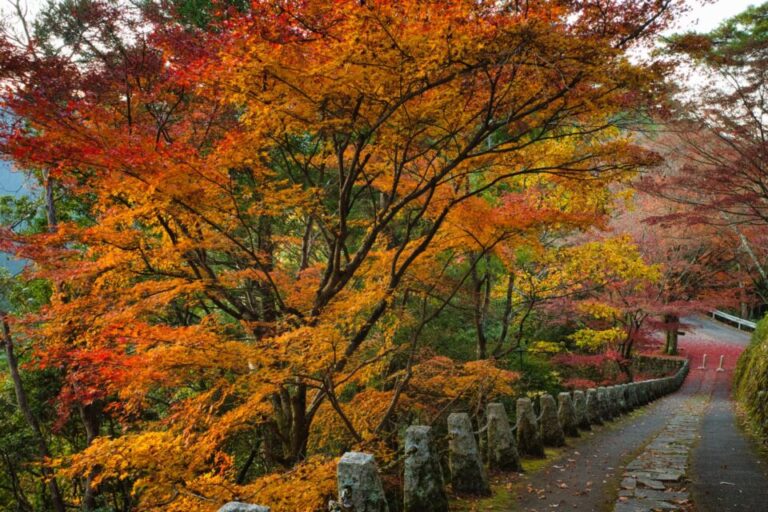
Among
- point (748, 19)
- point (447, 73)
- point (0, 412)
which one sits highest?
point (748, 19)

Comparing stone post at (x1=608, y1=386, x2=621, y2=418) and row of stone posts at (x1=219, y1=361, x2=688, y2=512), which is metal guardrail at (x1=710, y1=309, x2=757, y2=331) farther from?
row of stone posts at (x1=219, y1=361, x2=688, y2=512)

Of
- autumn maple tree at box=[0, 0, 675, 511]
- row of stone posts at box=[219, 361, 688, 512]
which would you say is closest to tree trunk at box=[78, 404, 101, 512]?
autumn maple tree at box=[0, 0, 675, 511]

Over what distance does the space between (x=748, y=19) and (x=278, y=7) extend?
8.86 m

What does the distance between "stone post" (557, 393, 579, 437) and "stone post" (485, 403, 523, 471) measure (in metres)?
2.67

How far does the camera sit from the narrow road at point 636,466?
17.4ft

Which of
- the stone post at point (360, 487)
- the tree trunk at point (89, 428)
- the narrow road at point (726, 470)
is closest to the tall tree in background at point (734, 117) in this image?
the narrow road at point (726, 470)

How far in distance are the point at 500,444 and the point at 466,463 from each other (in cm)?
128

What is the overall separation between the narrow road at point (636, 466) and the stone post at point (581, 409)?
8.9 inches

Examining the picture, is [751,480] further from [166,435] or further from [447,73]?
[166,435]

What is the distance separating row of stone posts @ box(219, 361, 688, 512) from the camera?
3666mm

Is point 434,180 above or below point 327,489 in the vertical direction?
above

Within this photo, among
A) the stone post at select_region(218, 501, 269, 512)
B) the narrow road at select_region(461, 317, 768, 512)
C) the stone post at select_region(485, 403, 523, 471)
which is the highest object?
the stone post at select_region(218, 501, 269, 512)

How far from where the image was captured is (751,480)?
5.92m

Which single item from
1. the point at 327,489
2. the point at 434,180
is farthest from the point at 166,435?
the point at 434,180
